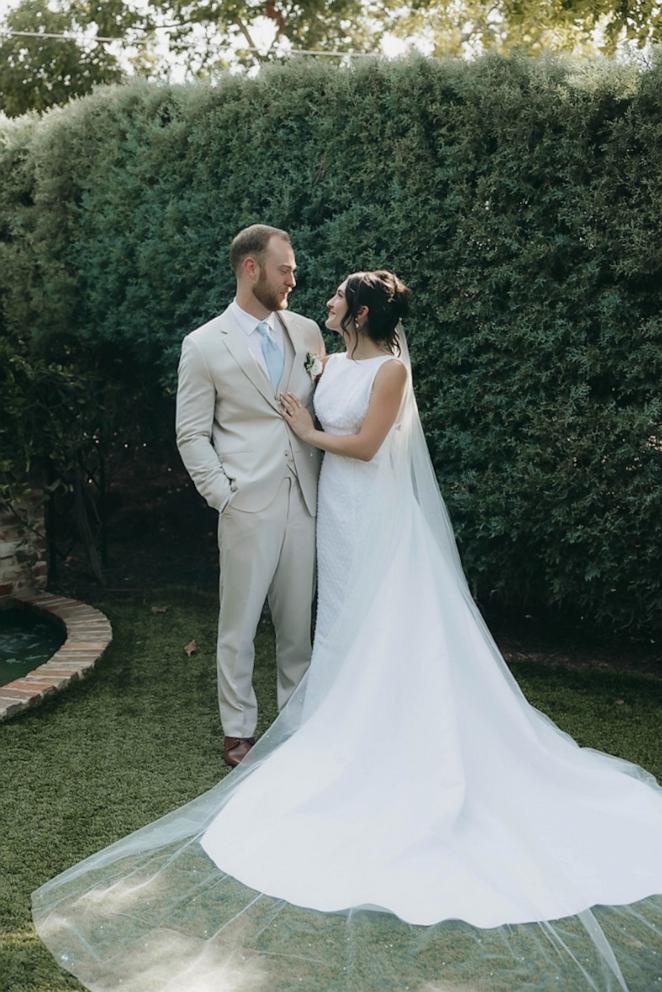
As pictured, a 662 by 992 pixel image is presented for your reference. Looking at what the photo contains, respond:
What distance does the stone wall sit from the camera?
21.4ft

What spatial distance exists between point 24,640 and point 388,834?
357cm

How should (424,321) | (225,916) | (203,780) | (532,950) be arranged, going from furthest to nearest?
(424,321)
(203,780)
(225,916)
(532,950)

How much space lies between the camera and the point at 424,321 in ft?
17.7

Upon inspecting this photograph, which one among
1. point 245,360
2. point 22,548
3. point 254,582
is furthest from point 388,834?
point 22,548

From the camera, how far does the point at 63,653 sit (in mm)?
5414

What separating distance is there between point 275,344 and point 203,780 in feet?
6.03

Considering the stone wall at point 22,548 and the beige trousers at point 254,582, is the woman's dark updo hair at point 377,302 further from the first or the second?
the stone wall at point 22,548

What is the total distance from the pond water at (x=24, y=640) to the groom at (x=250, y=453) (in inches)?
70.4

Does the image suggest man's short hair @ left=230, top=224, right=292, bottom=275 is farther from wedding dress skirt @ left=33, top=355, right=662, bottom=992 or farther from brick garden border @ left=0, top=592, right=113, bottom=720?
brick garden border @ left=0, top=592, right=113, bottom=720

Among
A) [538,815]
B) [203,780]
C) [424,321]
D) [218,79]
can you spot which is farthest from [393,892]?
[218,79]

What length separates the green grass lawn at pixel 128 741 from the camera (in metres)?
3.29

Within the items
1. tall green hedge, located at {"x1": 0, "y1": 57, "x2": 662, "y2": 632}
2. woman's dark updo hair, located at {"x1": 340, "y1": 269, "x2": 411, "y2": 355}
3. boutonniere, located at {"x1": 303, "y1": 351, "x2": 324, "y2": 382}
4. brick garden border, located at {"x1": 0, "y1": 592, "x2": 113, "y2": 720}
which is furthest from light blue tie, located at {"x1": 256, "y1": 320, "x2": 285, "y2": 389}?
Answer: brick garden border, located at {"x1": 0, "y1": 592, "x2": 113, "y2": 720}

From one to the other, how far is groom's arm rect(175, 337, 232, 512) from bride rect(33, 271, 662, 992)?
346 mm

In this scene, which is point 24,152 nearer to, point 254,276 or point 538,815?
point 254,276
